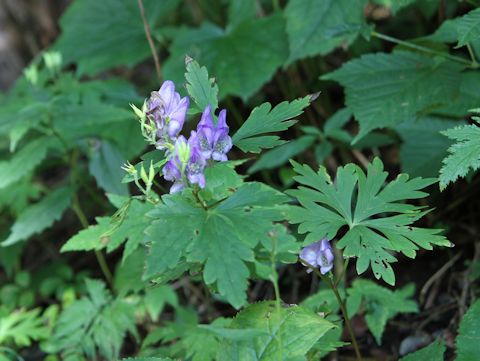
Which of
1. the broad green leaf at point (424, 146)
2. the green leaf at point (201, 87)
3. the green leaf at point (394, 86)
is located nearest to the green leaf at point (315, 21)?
the green leaf at point (394, 86)

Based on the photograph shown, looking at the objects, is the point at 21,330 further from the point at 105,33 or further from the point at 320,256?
the point at 105,33

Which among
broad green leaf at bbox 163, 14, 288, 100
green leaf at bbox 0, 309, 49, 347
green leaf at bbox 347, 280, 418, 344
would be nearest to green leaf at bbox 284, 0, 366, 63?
broad green leaf at bbox 163, 14, 288, 100

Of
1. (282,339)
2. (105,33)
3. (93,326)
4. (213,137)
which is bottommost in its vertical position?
(93,326)

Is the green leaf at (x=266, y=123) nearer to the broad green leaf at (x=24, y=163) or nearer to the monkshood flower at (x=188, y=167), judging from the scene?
the monkshood flower at (x=188, y=167)

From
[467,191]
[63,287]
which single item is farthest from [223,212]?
[63,287]

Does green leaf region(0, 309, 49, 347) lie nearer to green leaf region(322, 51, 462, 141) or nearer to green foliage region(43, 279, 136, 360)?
green foliage region(43, 279, 136, 360)

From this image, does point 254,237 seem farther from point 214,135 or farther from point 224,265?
point 214,135

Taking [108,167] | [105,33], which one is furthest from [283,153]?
[105,33]
